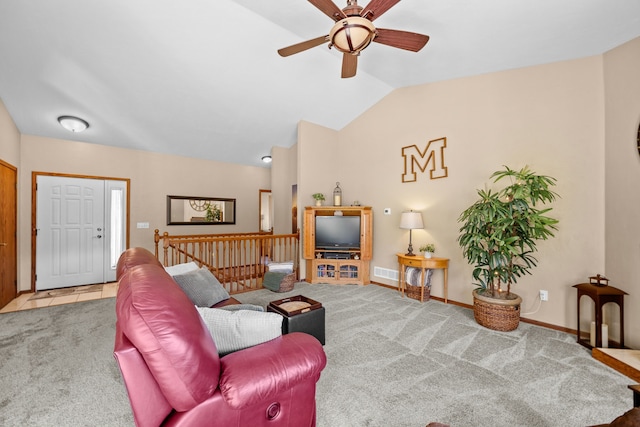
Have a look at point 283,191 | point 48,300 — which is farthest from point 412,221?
point 48,300

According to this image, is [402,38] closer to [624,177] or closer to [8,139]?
[624,177]

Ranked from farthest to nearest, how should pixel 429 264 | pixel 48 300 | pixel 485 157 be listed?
pixel 48 300
pixel 429 264
pixel 485 157

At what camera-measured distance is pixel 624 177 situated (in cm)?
271

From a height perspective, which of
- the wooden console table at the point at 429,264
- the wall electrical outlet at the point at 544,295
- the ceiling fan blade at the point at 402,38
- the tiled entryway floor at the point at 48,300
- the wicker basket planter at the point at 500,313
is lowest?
the tiled entryway floor at the point at 48,300

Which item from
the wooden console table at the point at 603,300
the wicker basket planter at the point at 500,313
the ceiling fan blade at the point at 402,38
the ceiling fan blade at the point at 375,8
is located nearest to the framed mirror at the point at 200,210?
the ceiling fan blade at the point at 402,38

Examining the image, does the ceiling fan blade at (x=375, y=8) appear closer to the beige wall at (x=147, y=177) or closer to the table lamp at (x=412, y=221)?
the table lamp at (x=412, y=221)

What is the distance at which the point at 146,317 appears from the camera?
1.02 metres

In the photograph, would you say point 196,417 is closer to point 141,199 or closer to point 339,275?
point 339,275

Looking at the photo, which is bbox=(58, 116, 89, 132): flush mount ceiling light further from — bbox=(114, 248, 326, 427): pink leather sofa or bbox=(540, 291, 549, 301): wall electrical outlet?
bbox=(540, 291, 549, 301): wall electrical outlet

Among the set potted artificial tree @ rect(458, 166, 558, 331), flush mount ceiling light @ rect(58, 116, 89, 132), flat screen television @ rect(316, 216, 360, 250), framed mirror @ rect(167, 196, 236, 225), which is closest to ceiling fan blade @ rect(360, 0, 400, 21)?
potted artificial tree @ rect(458, 166, 558, 331)

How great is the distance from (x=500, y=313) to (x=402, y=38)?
3.05 metres

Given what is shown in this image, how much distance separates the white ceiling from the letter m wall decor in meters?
1.01

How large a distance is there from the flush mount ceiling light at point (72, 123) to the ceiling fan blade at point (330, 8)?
4.39m

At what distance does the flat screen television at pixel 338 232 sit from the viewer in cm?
503
